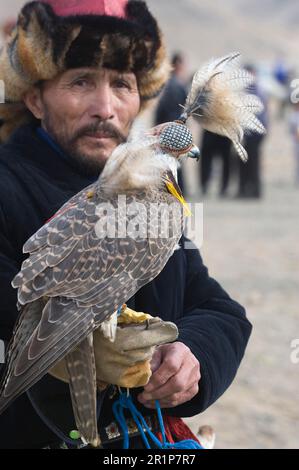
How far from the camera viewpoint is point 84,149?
2.38 metres

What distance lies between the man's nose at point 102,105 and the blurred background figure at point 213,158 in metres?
11.4

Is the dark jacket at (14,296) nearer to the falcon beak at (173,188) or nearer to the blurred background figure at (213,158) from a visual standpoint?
the falcon beak at (173,188)

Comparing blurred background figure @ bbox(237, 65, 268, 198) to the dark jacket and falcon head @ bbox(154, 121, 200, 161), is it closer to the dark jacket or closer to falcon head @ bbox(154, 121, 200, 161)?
the dark jacket

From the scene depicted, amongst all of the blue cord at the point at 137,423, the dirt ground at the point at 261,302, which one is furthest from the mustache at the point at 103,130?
the dirt ground at the point at 261,302

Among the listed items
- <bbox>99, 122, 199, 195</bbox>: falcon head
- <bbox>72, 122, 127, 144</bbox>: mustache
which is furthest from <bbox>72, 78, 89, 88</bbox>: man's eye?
<bbox>99, 122, 199, 195</bbox>: falcon head

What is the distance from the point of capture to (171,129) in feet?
6.55

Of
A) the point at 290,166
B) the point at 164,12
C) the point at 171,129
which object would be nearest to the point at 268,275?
the point at 171,129

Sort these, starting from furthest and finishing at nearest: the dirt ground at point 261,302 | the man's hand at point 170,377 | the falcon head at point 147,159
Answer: the dirt ground at point 261,302, the man's hand at point 170,377, the falcon head at point 147,159

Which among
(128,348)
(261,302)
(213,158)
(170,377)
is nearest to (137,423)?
(170,377)

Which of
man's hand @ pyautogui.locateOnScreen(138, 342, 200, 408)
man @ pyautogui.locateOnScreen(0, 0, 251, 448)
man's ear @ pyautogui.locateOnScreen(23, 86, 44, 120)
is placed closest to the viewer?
man's hand @ pyautogui.locateOnScreen(138, 342, 200, 408)

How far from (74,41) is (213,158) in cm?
1197

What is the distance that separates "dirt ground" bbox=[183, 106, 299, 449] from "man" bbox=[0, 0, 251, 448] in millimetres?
2553

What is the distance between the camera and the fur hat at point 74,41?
2.41 m

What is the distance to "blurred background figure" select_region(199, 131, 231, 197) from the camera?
13.8 meters
